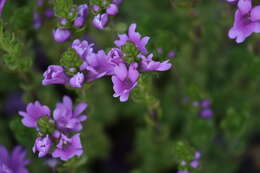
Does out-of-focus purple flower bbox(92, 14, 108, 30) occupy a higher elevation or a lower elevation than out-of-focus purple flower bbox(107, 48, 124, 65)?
higher

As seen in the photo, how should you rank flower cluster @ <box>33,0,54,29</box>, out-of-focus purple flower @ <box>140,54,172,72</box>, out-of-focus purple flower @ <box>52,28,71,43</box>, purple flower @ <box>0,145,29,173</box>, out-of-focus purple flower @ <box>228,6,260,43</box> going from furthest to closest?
1. flower cluster @ <box>33,0,54,29</box>
2. purple flower @ <box>0,145,29,173</box>
3. out-of-focus purple flower @ <box>52,28,71,43</box>
4. out-of-focus purple flower @ <box>228,6,260,43</box>
5. out-of-focus purple flower @ <box>140,54,172,72</box>

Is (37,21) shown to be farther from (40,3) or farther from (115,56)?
(115,56)

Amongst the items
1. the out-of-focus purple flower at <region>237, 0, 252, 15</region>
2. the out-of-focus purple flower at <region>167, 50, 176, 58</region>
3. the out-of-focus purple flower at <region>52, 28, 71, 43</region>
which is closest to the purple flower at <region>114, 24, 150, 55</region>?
the out-of-focus purple flower at <region>52, 28, 71, 43</region>

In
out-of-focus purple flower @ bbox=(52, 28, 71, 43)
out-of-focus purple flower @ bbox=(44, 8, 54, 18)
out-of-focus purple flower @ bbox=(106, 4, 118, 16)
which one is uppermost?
out-of-focus purple flower @ bbox=(106, 4, 118, 16)

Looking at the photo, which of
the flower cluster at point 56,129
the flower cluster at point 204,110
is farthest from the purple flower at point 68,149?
the flower cluster at point 204,110

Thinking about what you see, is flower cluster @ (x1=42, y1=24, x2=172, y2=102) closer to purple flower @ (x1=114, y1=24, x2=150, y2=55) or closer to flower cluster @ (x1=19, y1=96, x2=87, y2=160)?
purple flower @ (x1=114, y1=24, x2=150, y2=55)

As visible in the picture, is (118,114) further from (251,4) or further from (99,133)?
(251,4)

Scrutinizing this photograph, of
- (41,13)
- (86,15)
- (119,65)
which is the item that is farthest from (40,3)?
(119,65)

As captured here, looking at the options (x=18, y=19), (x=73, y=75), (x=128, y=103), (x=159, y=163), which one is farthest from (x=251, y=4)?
(x=128, y=103)
